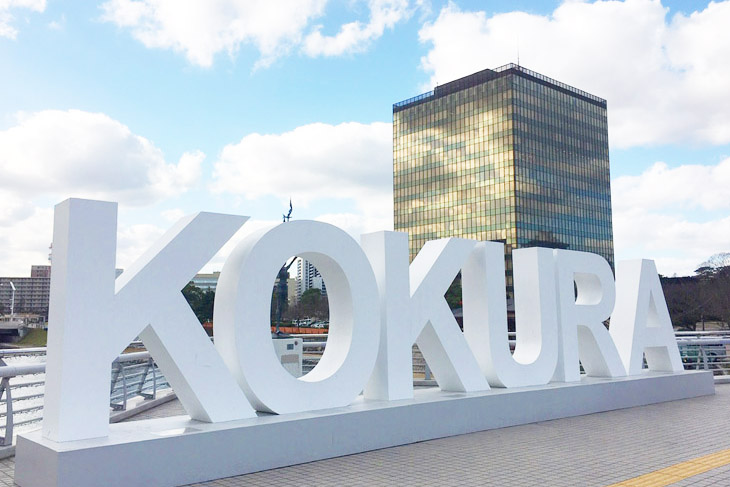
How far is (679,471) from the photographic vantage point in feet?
21.7

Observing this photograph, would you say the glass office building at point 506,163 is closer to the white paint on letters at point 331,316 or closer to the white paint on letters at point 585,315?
the white paint on letters at point 585,315

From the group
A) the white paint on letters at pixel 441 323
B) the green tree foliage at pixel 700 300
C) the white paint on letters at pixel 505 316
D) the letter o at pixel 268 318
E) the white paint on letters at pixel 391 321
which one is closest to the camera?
the letter o at pixel 268 318

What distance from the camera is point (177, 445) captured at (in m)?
6.20

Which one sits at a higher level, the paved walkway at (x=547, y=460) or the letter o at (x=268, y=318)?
the letter o at (x=268, y=318)

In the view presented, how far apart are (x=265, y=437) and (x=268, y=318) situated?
4.57 feet

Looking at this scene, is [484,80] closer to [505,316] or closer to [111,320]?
[505,316]

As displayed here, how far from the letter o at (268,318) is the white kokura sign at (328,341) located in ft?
0.06

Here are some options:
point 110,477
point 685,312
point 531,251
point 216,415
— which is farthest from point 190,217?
point 685,312

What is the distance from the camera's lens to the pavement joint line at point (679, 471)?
6.11 m

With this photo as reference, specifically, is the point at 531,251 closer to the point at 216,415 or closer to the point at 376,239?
the point at 376,239

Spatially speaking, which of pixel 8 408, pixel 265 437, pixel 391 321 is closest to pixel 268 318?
pixel 265 437

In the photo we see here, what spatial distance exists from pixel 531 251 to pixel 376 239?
350cm

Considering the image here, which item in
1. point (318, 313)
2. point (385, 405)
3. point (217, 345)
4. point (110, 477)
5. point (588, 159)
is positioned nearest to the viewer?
point (110, 477)

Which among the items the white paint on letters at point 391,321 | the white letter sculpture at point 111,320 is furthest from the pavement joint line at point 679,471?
the white letter sculpture at point 111,320
